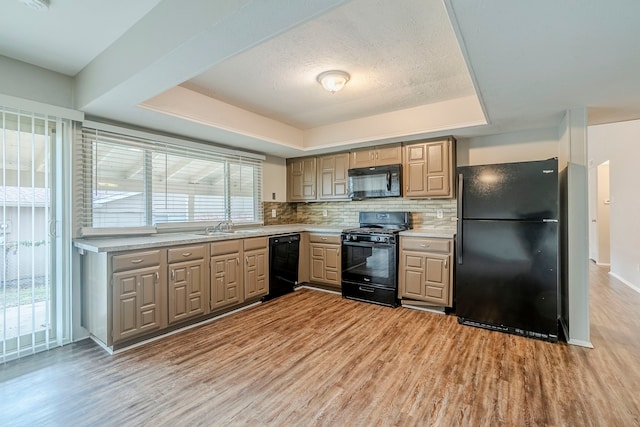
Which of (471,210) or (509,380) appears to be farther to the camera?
(471,210)

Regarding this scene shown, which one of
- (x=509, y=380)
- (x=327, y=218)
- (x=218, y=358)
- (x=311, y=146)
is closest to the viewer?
(x=509, y=380)

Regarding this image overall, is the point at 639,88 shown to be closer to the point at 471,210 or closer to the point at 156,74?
the point at 471,210

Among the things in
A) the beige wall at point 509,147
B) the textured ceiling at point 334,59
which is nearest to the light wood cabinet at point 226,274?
the textured ceiling at point 334,59

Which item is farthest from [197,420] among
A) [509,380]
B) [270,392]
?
[509,380]

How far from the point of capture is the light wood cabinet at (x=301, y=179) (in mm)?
4621

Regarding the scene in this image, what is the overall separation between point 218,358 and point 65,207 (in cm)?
189

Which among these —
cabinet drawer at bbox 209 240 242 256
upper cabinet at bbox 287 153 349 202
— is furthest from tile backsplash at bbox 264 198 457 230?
cabinet drawer at bbox 209 240 242 256

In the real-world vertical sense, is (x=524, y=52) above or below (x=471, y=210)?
above

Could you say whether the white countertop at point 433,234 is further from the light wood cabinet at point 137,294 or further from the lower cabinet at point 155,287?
the light wood cabinet at point 137,294

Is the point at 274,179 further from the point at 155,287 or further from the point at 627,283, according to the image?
the point at 627,283

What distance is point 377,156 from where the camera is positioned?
13.1 ft

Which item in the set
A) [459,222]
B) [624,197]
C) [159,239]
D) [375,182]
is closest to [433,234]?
[459,222]

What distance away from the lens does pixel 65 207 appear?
2.59m

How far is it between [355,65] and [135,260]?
2.48 meters
